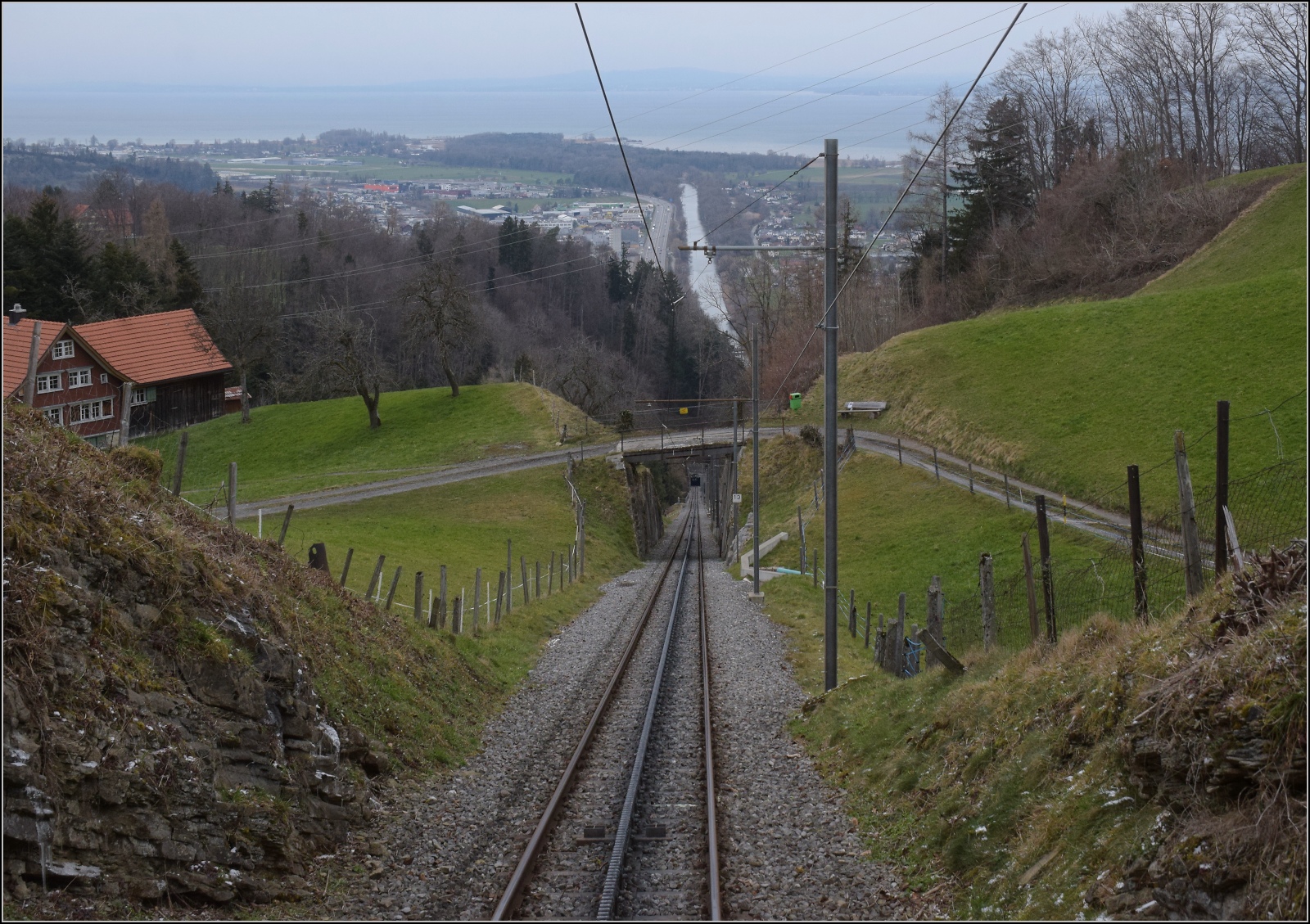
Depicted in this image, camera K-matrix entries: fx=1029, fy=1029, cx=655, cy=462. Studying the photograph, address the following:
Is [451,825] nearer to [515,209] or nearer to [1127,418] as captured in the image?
[1127,418]

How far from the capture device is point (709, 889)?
8938mm

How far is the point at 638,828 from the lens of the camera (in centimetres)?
1061

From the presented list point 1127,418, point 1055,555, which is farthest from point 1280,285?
point 1055,555

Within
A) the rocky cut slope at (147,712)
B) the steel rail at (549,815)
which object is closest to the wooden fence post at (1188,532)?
the steel rail at (549,815)

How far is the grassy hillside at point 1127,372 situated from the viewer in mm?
35531

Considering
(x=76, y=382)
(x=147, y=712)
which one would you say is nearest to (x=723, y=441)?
(x=76, y=382)

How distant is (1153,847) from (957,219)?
74896mm

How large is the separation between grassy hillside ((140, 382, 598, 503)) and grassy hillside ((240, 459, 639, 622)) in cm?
584

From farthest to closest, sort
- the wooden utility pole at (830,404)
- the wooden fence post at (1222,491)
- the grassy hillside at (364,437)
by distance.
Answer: the grassy hillside at (364,437) → the wooden utility pole at (830,404) → the wooden fence post at (1222,491)

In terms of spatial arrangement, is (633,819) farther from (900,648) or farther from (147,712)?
(900,648)

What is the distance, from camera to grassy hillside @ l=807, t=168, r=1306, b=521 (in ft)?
117

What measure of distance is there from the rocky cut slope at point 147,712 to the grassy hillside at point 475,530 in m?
12.9

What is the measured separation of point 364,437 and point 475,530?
23907 millimetres

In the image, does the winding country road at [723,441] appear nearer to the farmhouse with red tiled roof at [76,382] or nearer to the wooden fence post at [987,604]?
the farmhouse with red tiled roof at [76,382]
